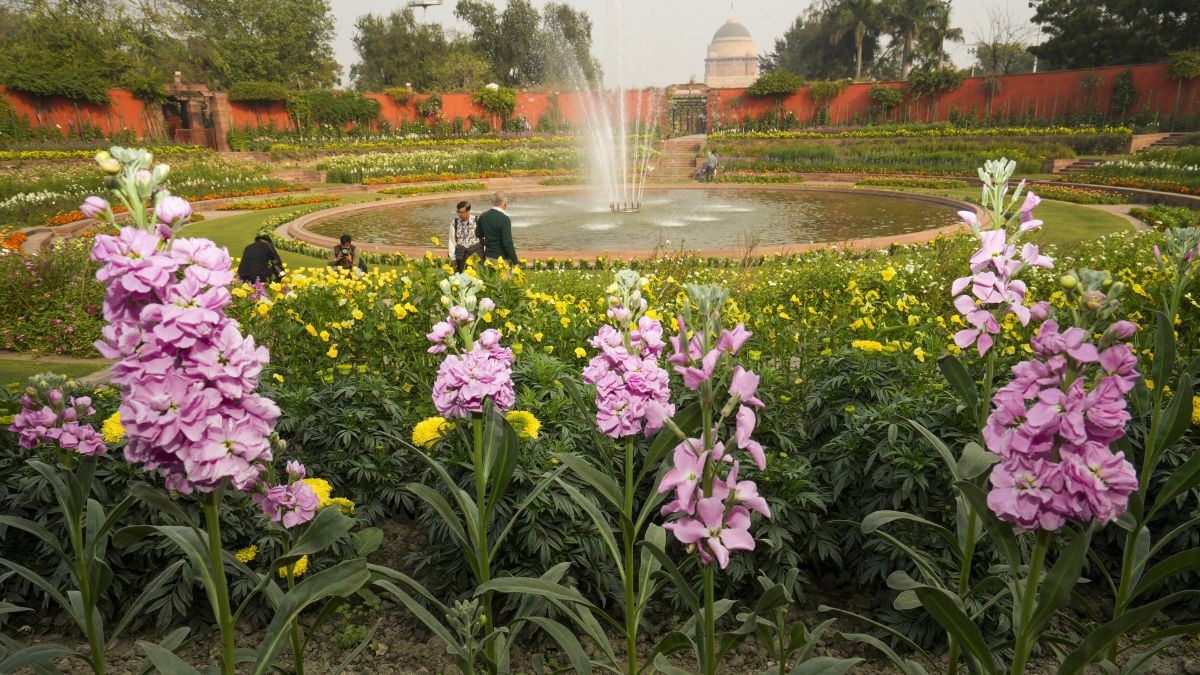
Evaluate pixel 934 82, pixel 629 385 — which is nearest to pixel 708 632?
pixel 629 385

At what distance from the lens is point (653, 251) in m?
9.47

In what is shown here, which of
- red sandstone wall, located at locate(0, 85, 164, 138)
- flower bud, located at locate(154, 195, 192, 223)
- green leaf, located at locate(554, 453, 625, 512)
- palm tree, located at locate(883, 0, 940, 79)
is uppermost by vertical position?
palm tree, located at locate(883, 0, 940, 79)

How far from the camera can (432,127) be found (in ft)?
119

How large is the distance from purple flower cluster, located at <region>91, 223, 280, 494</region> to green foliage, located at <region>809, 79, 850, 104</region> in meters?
38.0

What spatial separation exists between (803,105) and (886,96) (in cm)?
415

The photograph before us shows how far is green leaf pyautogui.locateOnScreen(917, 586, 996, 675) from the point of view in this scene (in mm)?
1251

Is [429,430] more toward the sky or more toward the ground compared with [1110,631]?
more toward the ground

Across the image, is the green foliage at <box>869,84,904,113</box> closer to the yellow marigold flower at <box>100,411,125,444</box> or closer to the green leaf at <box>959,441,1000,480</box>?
the green leaf at <box>959,441,1000,480</box>

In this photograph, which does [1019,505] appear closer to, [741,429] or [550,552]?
[741,429]

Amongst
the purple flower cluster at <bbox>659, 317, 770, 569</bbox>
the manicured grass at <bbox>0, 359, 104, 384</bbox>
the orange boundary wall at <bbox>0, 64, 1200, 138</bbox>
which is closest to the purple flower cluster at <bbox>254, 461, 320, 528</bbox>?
the purple flower cluster at <bbox>659, 317, 770, 569</bbox>

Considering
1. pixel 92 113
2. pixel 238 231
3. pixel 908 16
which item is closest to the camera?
pixel 238 231

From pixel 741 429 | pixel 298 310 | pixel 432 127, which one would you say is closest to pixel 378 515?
pixel 298 310

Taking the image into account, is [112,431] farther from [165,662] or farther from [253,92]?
[253,92]

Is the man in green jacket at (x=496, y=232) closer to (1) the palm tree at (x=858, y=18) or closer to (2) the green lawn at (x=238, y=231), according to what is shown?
(2) the green lawn at (x=238, y=231)
